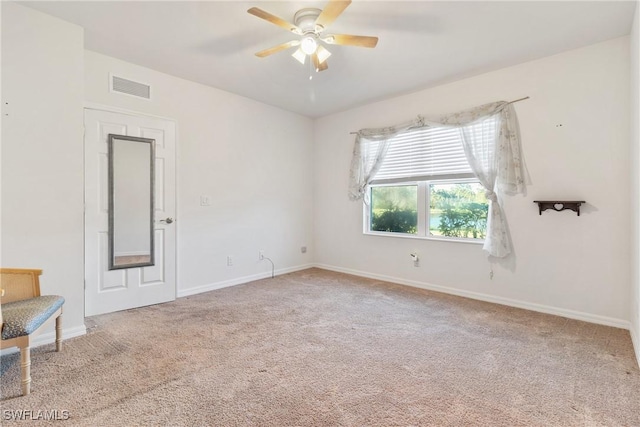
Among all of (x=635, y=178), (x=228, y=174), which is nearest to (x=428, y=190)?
(x=635, y=178)

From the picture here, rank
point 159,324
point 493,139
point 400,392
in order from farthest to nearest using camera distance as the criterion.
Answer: point 493,139
point 159,324
point 400,392

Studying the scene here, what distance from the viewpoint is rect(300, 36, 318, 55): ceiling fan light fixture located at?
7.80 feet

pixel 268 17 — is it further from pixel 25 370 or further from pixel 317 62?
pixel 25 370


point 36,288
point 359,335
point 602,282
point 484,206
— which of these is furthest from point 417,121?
point 36,288

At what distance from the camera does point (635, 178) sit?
2.41 meters

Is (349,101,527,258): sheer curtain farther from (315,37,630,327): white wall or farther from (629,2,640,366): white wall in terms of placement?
(629,2,640,366): white wall

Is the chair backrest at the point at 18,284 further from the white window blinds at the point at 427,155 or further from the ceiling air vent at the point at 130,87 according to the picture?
the white window blinds at the point at 427,155

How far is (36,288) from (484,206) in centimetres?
432

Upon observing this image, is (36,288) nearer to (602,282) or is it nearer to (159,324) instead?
(159,324)

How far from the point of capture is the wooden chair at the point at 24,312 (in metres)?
1.71

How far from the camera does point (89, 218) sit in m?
3.00

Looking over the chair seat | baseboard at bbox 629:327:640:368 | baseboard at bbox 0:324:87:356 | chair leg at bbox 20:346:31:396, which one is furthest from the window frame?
chair leg at bbox 20:346:31:396

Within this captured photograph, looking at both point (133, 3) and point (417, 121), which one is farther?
point (417, 121)

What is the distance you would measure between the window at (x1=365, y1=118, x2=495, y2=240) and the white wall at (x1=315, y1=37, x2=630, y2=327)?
27 cm
